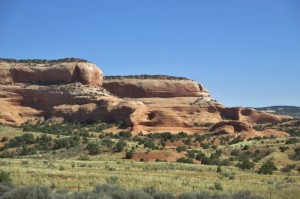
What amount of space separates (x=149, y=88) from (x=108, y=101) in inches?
809

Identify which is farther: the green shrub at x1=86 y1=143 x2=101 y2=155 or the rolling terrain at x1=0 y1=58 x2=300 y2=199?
the green shrub at x1=86 y1=143 x2=101 y2=155

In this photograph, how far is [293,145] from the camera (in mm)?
51000

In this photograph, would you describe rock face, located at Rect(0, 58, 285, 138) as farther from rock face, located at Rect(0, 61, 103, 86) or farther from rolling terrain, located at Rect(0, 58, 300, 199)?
rolling terrain, located at Rect(0, 58, 300, 199)

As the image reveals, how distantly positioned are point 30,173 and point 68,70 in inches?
2766

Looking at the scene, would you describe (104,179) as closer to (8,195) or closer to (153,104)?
(8,195)

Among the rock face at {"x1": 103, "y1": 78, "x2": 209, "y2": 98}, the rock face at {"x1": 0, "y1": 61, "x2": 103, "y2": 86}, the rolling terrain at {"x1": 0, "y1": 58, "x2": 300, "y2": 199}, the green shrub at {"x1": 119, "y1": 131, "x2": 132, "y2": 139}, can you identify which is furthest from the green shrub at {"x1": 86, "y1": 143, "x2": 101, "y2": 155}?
the rock face at {"x1": 103, "y1": 78, "x2": 209, "y2": 98}

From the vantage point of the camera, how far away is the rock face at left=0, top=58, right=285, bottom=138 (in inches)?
3182

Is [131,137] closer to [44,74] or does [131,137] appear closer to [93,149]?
[93,149]

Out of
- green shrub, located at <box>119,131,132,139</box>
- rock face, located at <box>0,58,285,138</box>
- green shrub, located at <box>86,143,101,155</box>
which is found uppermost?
rock face, located at <box>0,58,285,138</box>

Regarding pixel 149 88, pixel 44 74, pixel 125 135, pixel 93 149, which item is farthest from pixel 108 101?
pixel 93 149

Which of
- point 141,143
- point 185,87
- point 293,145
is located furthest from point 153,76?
point 293,145

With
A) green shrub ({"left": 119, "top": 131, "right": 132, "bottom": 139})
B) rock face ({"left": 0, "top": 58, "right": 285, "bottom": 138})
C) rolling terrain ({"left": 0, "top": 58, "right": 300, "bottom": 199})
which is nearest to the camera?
rolling terrain ({"left": 0, "top": 58, "right": 300, "bottom": 199})

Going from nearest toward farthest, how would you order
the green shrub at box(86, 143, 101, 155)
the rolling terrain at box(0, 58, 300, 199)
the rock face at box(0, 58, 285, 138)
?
the rolling terrain at box(0, 58, 300, 199)
the green shrub at box(86, 143, 101, 155)
the rock face at box(0, 58, 285, 138)

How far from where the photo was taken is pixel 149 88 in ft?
345
